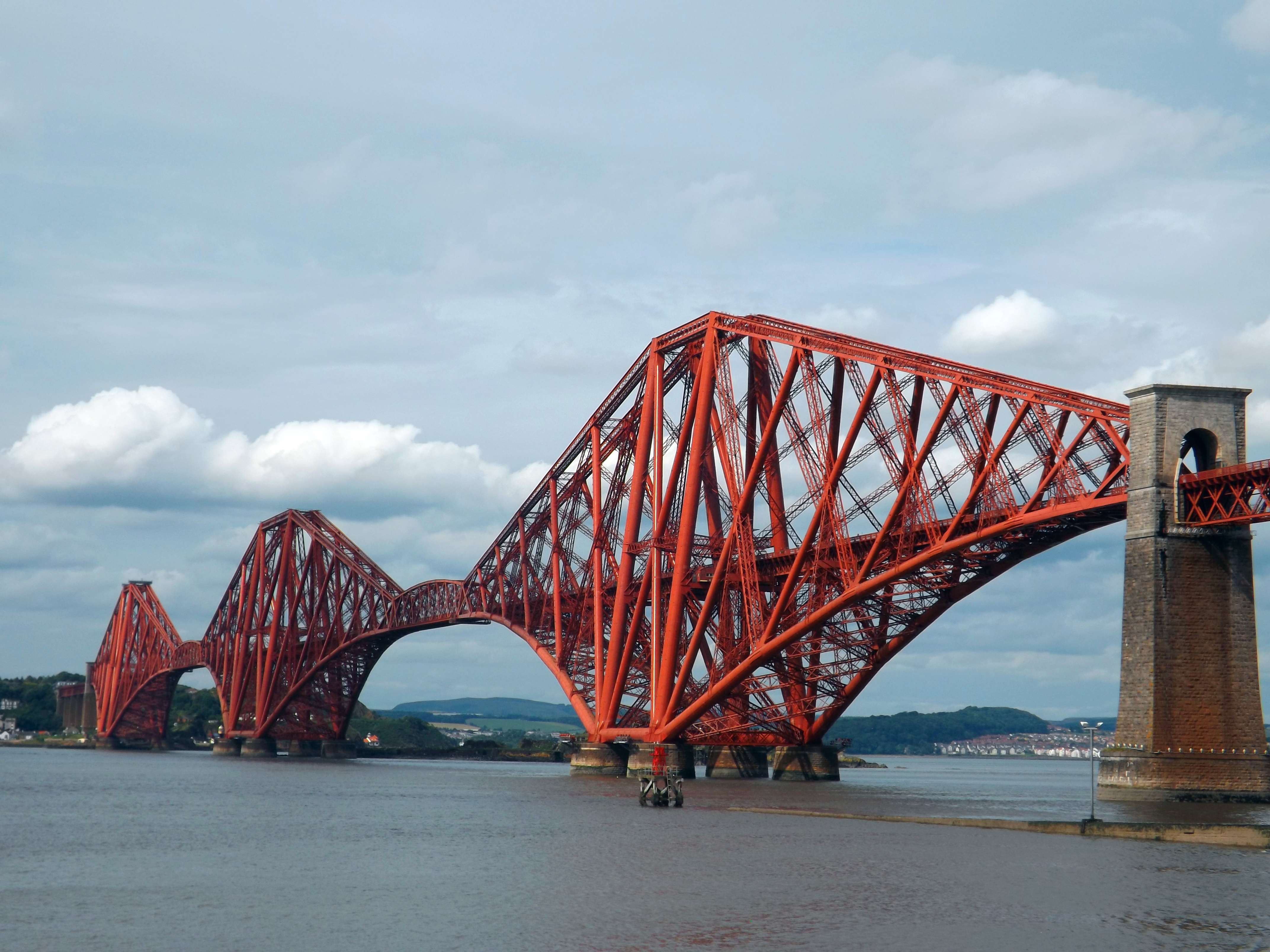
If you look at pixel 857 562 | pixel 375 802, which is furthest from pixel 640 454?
pixel 375 802

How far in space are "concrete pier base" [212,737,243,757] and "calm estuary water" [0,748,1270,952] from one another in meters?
98.9

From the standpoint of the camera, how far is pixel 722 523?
303ft

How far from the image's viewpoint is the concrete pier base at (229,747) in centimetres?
17088

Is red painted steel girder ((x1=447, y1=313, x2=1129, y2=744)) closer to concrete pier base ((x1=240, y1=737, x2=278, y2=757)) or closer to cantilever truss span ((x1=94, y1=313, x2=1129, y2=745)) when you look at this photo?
cantilever truss span ((x1=94, y1=313, x2=1129, y2=745))

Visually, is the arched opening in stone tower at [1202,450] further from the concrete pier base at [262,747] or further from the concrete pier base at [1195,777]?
the concrete pier base at [262,747]

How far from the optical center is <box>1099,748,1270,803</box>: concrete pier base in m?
52.4

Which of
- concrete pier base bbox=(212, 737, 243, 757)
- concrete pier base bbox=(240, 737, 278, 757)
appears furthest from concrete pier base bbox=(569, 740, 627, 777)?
concrete pier base bbox=(212, 737, 243, 757)

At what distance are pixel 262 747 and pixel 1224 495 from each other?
129 m

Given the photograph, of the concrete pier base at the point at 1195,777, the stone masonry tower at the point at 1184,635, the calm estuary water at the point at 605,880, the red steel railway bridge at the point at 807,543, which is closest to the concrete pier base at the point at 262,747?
the red steel railway bridge at the point at 807,543

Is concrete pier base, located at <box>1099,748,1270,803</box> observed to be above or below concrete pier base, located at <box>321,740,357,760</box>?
above

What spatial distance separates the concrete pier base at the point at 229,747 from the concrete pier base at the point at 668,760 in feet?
299

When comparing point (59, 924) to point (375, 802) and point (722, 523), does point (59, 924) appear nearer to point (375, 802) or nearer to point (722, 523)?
point (375, 802)

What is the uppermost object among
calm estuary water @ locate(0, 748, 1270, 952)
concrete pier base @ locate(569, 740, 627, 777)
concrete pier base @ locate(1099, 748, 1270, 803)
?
concrete pier base @ locate(1099, 748, 1270, 803)

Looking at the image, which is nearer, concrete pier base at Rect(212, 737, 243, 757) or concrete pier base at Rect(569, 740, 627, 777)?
concrete pier base at Rect(569, 740, 627, 777)
